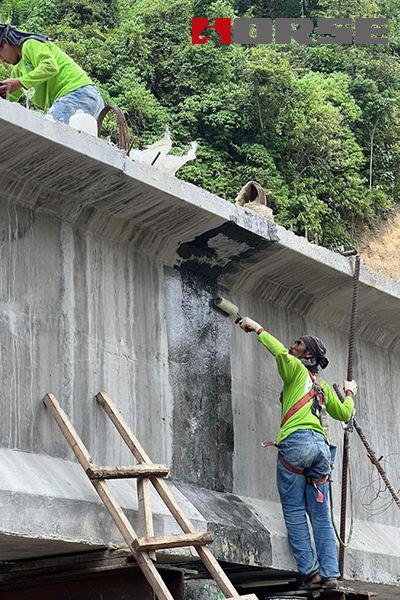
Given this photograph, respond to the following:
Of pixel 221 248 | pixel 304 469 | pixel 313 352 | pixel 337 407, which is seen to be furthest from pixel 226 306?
pixel 304 469

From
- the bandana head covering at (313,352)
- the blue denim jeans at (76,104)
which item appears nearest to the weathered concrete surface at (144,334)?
the bandana head covering at (313,352)

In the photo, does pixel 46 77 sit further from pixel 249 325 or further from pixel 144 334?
pixel 249 325

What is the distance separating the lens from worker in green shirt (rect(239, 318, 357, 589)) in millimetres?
9094

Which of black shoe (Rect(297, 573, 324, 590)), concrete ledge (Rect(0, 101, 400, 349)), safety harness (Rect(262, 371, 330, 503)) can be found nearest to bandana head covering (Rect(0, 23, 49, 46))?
concrete ledge (Rect(0, 101, 400, 349))

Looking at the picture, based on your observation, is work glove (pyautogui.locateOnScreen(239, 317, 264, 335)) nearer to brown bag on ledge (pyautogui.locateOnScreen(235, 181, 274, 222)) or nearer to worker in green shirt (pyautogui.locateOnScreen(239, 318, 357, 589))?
worker in green shirt (pyautogui.locateOnScreen(239, 318, 357, 589))

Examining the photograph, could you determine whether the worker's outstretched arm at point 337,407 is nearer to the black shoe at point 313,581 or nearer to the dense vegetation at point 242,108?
the black shoe at point 313,581

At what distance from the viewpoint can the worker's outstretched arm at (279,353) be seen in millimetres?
9188

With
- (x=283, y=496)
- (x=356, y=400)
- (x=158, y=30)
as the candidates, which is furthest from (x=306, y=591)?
(x=158, y=30)

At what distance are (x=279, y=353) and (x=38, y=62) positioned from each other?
10.5 ft

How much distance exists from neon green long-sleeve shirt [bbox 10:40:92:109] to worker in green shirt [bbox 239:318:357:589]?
8.57 ft

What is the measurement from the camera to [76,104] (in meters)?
9.55

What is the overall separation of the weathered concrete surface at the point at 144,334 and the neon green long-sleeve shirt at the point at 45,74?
1.36 meters

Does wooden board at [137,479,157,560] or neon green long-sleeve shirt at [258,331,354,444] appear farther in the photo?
neon green long-sleeve shirt at [258,331,354,444]

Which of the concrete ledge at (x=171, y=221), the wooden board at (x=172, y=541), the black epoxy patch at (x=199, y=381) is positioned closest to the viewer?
the wooden board at (x=172, y=541)
